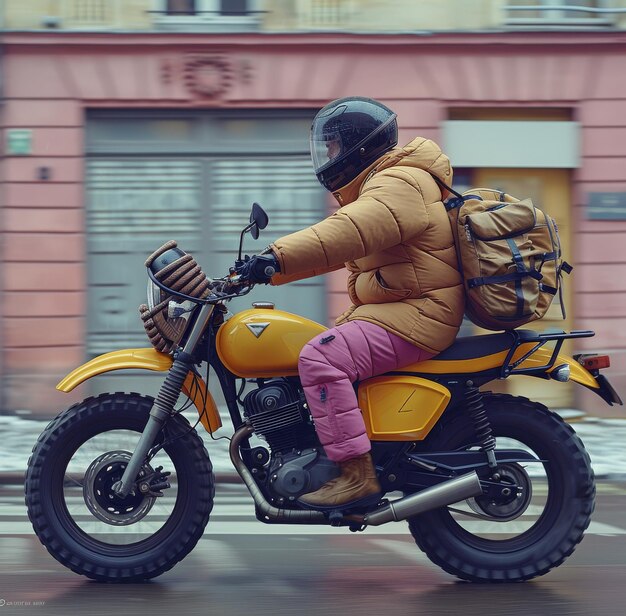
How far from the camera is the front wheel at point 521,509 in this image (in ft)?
16.0

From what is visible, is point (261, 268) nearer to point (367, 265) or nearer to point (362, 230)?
point (362, 230)

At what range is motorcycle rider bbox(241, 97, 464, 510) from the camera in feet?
15.1

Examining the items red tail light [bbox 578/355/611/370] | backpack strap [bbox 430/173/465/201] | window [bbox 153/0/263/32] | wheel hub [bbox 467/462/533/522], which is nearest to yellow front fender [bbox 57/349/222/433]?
wheel hub [bbox 467/462/533/522]

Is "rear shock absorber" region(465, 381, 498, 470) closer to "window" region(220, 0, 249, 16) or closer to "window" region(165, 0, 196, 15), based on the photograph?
"window" region(220, 0, 249, 16)

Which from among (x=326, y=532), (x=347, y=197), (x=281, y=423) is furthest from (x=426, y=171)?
(x=326, y=532)

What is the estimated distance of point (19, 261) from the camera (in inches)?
478

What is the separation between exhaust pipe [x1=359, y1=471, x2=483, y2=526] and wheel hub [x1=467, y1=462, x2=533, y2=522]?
0.13m

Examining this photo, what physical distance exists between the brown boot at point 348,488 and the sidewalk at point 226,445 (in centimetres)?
254

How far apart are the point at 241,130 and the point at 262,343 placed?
25.9 feet

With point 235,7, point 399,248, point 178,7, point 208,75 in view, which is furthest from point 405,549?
point 178,7

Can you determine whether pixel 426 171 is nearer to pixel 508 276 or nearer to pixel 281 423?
Result: pixel 508 276

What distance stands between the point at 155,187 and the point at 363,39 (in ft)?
8.21

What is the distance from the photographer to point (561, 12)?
12617 millimetres

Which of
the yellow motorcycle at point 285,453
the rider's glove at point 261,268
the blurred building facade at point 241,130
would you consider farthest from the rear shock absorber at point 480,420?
the blurred building facade at point 241,130
